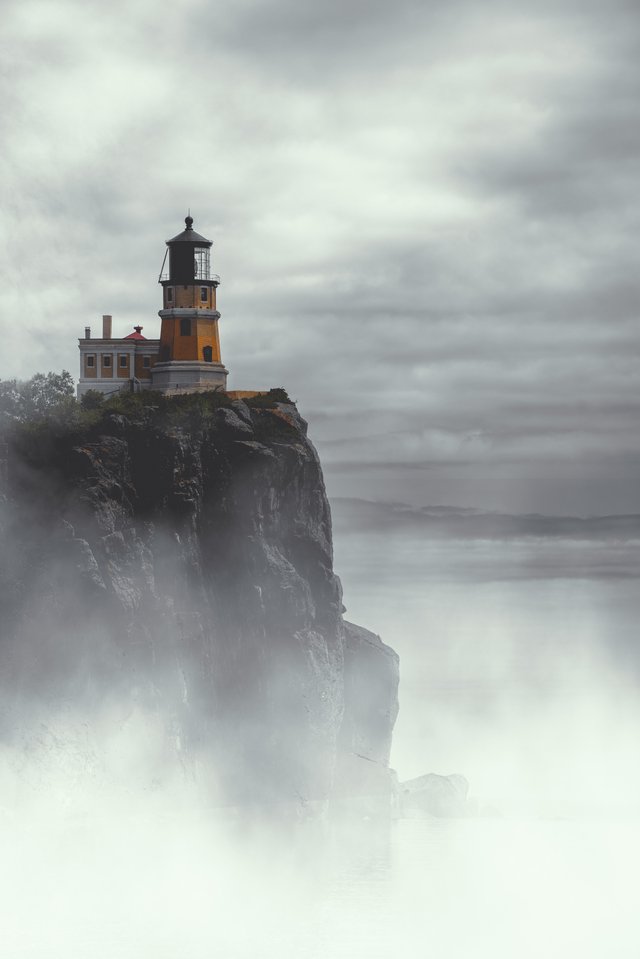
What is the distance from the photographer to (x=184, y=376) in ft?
440

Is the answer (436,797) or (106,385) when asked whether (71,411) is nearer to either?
(106,385)

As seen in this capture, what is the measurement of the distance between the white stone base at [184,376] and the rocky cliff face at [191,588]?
4348 mm

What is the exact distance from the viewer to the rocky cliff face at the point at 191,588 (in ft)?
384

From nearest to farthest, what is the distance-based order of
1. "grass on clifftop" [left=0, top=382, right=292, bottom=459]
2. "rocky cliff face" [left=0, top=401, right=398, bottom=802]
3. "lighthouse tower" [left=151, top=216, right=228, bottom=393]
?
"rocky cliff face" [left=0, top=401, right=398, bottom=802]
"grass on clifftop" [left=0, top=382, right=292, bottom=459]
"lighthouse tower" [left=151, top=216, right=228, bottom=393]

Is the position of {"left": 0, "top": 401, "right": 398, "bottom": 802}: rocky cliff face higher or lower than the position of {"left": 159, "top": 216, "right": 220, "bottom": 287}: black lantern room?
lower

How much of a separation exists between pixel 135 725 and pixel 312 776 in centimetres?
2019

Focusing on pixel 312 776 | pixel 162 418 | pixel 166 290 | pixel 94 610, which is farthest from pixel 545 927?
pixel 166 290

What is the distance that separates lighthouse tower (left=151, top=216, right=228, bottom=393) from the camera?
13388 cm

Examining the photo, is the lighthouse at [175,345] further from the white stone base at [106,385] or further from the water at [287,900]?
the water at [287,900]

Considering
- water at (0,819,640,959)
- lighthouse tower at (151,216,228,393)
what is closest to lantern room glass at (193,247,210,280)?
lighthouse tower at (151,216,228,393)

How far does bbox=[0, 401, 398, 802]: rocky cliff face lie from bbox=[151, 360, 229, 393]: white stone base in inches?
171

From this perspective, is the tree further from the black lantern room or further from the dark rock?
the dark rock

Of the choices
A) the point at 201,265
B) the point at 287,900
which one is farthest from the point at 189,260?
the point at 287,900

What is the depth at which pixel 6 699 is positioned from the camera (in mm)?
114188
